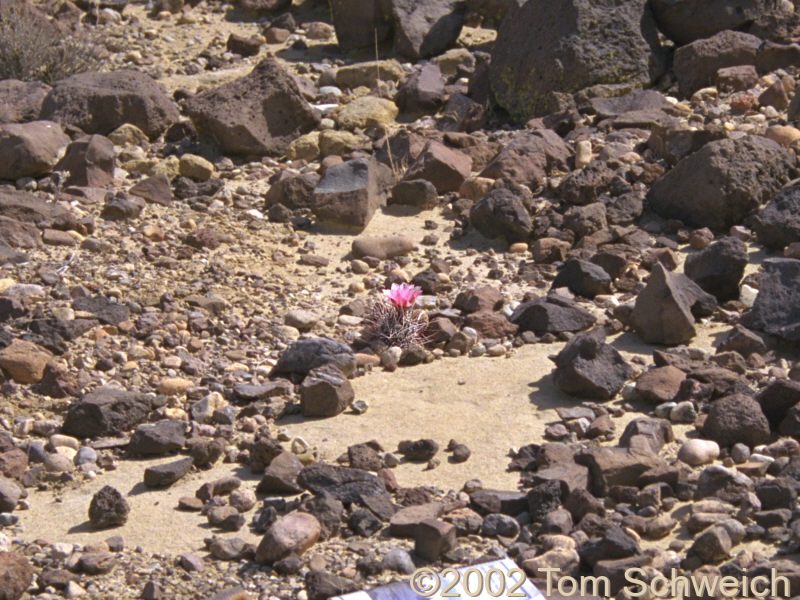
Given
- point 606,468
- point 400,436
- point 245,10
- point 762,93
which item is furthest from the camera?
point 245,10

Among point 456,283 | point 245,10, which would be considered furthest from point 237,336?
point 245,10

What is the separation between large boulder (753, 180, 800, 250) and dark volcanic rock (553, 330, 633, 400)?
5.75ft

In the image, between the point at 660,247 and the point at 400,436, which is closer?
the point at 400,436

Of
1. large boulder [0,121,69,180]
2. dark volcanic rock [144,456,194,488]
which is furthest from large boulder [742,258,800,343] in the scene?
large boulder [0,121,69,180]

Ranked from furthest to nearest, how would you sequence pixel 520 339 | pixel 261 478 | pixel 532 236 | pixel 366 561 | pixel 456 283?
pixel 532 236
pixel 456 283
pixel 520 339
pixel 261 478
pixel 366 561

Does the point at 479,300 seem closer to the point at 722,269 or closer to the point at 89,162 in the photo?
the point at 722,269

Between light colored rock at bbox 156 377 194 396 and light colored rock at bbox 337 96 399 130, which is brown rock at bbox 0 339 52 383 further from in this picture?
light colored rock at bbox 337 96 399 130

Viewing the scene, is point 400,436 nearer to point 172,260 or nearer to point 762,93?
point 172,260

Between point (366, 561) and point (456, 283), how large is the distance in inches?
111

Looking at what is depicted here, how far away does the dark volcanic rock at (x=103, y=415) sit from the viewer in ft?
15.7

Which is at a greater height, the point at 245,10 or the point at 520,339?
the point at 245,10

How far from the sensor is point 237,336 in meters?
5.75

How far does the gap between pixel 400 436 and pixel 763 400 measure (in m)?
1.43

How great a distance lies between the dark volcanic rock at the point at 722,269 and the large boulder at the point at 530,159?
164 centimetres
